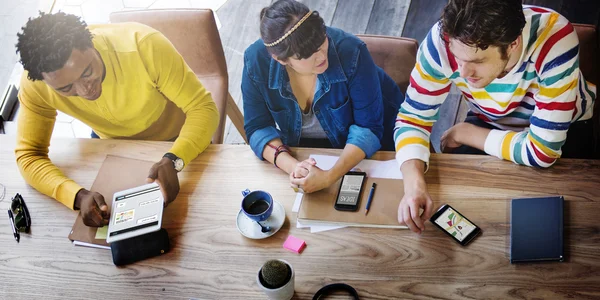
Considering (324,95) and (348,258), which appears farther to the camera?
(324,95)

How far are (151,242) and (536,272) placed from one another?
37.5 inches

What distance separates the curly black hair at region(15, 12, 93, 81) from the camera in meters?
1.42

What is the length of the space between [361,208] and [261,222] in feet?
0.87

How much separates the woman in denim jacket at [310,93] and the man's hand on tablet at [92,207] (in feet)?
1.52

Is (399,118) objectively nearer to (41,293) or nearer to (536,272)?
(536,272)

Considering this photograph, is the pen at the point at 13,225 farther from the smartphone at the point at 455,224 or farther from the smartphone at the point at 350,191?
the smartphone at the point at 455,224

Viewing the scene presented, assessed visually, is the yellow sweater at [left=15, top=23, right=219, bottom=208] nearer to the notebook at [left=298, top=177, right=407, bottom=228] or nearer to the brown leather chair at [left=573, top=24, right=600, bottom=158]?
the notebook at [left=298, top=177, right=407, bottom=228]

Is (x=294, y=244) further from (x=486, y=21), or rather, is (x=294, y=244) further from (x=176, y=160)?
(x=486, y=21)

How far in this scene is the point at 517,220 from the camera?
1.24 meters

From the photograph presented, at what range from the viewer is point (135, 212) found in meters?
1.37

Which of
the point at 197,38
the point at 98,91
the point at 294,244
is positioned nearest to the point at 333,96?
the point at 294,244

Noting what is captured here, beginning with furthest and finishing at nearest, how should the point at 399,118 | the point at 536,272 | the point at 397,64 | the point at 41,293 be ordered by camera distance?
the point at 397,64 < the point at 399,118 < the point at 41,293 < the point at 536,272

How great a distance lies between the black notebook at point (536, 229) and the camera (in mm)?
1172

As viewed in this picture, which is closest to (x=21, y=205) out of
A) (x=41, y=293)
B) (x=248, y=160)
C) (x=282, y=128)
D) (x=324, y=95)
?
(x=41, y=293)
